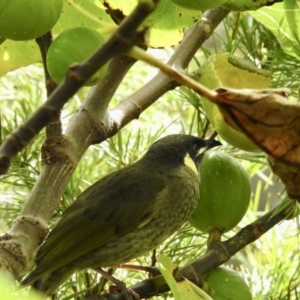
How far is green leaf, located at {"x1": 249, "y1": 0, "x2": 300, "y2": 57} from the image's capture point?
1.06 m

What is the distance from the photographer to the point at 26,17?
785mm

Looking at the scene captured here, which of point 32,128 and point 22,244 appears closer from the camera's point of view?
point 32,128

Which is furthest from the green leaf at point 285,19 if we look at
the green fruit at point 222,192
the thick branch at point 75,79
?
the thick branch at point 75,79

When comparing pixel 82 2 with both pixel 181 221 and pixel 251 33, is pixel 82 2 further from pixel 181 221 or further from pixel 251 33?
pixel 181 221

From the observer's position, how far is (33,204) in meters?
0.93

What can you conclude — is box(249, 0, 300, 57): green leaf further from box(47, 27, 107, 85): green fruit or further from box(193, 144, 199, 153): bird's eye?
box(193, 144, 199, 153): bird's eye

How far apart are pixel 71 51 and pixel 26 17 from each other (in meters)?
0.07

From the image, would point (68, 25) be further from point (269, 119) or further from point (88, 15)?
point (269, 119)

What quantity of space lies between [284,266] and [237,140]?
791mm

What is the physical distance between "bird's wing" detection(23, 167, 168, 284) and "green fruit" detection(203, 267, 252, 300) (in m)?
0.37

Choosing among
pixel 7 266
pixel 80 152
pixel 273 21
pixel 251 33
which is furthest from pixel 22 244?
pixel 251 33

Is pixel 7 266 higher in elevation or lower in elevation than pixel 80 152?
lower

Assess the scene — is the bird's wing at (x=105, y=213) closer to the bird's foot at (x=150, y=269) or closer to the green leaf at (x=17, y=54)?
the bird's foot at (x=150, y=269)

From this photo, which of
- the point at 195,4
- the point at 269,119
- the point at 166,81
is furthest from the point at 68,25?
the point at 269,119
